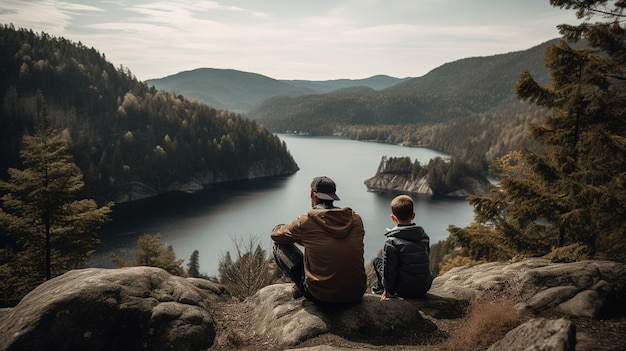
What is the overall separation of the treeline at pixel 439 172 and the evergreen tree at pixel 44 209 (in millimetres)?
136469

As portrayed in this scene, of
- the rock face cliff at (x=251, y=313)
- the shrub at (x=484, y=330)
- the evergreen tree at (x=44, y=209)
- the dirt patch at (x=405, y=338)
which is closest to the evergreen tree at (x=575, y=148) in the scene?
the rock face cliff at (x=251, y=313)

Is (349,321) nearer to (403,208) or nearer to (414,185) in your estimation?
(403,208)

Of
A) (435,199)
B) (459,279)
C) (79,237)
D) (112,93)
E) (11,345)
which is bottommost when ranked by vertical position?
(435,199)

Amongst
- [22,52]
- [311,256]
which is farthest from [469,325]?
[22,52]

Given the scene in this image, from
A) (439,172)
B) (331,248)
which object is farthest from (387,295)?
(439,172)

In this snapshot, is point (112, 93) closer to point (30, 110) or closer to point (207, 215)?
point (30, 110)

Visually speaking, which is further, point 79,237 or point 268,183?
point 268,183

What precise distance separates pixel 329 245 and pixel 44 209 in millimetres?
20338

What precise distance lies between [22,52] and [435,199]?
191 metres

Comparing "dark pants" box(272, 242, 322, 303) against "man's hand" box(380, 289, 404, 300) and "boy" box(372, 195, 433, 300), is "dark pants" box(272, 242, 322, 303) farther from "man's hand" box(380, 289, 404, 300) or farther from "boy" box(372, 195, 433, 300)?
"boy" box(372, 195, 433, 300)

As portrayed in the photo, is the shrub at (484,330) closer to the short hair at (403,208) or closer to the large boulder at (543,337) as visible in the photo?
the large boulder at (543,337)

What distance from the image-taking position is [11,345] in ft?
20.8

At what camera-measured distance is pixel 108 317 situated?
724cm

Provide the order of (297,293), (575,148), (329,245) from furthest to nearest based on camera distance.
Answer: (575,148), (297,293), (329,245)
